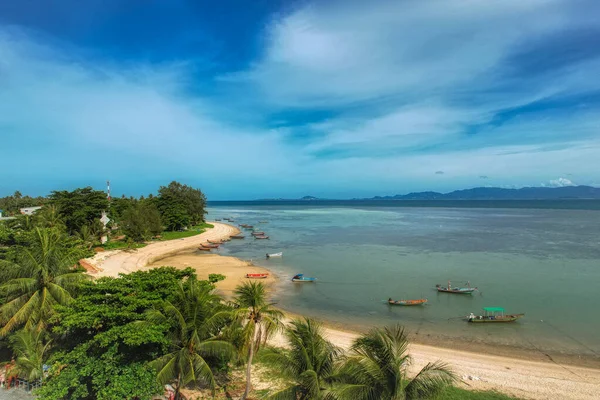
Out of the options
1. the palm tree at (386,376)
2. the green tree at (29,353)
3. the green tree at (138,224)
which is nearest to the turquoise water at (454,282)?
the green tree at (138,224)

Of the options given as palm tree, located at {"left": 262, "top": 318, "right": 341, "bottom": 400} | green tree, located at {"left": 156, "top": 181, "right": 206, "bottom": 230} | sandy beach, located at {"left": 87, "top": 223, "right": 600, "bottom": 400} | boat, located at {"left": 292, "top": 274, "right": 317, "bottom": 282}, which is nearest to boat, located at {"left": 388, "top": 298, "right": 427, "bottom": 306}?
sandy beach, located at {"left": 87, "top": 223, "right": 600, "bottom": 400}

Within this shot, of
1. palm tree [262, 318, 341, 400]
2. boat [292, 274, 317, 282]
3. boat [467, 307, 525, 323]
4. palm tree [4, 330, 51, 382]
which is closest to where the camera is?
palm tree [262, 318, 341, 400]

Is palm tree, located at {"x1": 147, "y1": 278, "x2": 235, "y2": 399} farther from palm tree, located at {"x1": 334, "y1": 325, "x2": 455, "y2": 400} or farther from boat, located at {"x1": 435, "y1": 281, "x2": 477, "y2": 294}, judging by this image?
boat, located at {"x1": 435, "y1": 281, "x2": 477, "y2": 294}

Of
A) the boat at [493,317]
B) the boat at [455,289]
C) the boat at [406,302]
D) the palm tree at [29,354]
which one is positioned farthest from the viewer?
the boat at [455,289]

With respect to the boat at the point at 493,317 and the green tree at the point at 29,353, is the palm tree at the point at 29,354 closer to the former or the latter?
the green tree at the point at 29,353

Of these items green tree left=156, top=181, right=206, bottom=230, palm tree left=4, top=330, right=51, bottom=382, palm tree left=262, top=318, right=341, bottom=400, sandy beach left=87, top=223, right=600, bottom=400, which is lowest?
sandy beach left=87, top=223, right=600, bottom=400

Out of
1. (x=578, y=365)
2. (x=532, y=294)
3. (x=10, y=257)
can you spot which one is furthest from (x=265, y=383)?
(x=532, y=294)

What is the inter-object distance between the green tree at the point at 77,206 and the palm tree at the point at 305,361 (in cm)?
4920

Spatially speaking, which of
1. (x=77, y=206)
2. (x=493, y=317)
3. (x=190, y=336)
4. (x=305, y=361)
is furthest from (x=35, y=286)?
(x=77, y=206)

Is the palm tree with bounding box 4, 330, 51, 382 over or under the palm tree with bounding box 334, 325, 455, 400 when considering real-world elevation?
under

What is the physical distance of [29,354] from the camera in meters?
14.3

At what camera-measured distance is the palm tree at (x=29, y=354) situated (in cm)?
1403

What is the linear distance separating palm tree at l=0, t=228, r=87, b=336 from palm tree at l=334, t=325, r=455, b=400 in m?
13.3

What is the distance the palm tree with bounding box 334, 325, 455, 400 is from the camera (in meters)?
9.36
